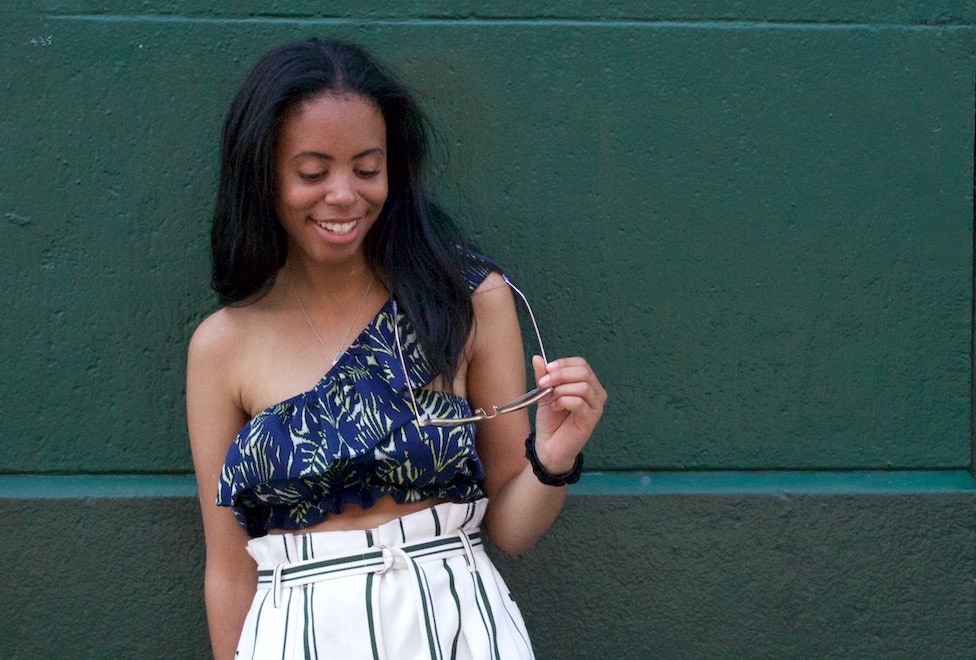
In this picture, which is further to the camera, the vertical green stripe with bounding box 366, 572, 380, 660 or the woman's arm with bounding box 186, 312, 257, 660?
the woman's arm with bounding box 186, 312, 257, 660

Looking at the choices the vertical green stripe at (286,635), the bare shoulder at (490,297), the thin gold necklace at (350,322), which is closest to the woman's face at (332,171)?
the thin gold necklace at (350,322)

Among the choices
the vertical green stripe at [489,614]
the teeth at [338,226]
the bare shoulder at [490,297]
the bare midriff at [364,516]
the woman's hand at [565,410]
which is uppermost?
the teeth at [338,226]

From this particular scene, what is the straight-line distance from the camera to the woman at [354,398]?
225 centimetres

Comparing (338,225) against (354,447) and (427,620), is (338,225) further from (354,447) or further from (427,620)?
(427,620)

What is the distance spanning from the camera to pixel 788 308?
2930 mm

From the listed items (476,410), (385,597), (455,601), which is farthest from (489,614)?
(476,410)

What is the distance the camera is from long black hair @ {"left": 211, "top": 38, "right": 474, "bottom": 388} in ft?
7.59

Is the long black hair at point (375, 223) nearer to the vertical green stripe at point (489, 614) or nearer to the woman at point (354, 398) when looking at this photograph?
the woman at point (354, 398)

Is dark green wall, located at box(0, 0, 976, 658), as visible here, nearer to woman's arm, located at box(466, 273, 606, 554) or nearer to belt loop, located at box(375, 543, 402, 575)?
woman's arm, located at box(466, 273, 606, 554)

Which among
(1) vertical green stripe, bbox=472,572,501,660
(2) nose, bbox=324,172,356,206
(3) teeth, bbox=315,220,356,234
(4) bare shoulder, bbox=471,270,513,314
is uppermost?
(2) nose, bbox=324,172,356,206

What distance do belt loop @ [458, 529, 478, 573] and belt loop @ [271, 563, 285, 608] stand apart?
0.37 meters

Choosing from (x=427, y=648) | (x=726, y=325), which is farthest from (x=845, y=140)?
(x=427, y=648)

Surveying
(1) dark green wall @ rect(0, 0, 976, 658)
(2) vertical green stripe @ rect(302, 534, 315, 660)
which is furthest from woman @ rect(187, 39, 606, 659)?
(1) dark green wall @ rect(0, 0, 976, 658)

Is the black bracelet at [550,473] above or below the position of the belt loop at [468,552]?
above
